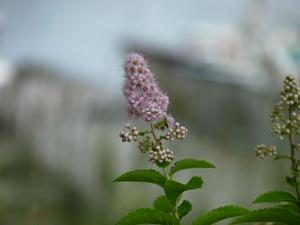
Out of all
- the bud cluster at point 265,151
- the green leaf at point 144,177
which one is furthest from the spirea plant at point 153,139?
the bud cluster at point 265,151

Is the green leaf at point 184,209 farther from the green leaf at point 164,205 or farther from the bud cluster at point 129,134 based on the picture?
the bud cluster at point 129,134

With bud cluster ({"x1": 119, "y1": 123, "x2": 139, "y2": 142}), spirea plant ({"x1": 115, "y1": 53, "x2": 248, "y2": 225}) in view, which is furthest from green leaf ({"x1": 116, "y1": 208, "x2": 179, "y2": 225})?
bud cluster ({"x1": 119, "y1": 123, "x2": 139, "y2": 142})

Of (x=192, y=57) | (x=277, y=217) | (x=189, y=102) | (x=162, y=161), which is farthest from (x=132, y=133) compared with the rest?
(x=192, y=57)

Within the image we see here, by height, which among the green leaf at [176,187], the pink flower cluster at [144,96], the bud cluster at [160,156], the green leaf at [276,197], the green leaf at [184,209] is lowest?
the green leaf at [184,209]

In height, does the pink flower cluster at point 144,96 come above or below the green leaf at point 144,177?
above

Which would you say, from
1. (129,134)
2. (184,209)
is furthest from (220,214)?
(129,134)

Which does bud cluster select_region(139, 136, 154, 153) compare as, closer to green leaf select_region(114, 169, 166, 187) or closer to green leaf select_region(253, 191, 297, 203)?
green leaf select_region(114, 169, 166, 187)
